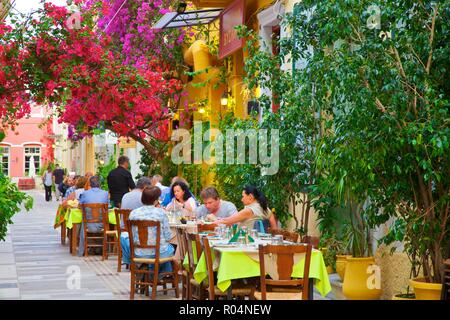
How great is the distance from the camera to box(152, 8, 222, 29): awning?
19.4 metres

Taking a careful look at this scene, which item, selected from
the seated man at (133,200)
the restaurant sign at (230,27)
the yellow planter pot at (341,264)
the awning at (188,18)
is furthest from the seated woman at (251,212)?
the awning at (188,18)

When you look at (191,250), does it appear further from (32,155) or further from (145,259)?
(32,155)

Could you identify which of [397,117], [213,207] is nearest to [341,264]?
[213,207]

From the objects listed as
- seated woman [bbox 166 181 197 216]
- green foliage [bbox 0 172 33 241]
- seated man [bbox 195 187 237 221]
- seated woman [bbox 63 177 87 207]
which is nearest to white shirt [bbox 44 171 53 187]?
seated woman [bbox 63 177 87 207]

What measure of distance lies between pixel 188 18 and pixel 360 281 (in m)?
10.0

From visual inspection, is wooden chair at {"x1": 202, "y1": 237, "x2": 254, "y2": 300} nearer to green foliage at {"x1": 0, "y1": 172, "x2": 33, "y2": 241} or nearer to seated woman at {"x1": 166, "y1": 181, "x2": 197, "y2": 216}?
green foliage at {"x1": 0, "y1": 172, "x2": 33, "y2": 241}

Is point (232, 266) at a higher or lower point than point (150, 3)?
lower

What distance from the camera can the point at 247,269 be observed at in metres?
8.80

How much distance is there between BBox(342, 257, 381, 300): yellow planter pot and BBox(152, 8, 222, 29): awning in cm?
900

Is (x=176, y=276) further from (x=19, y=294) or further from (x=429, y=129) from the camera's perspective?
(x=429, y=129)

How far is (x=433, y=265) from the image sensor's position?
909cm

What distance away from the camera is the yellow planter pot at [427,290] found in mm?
8766
